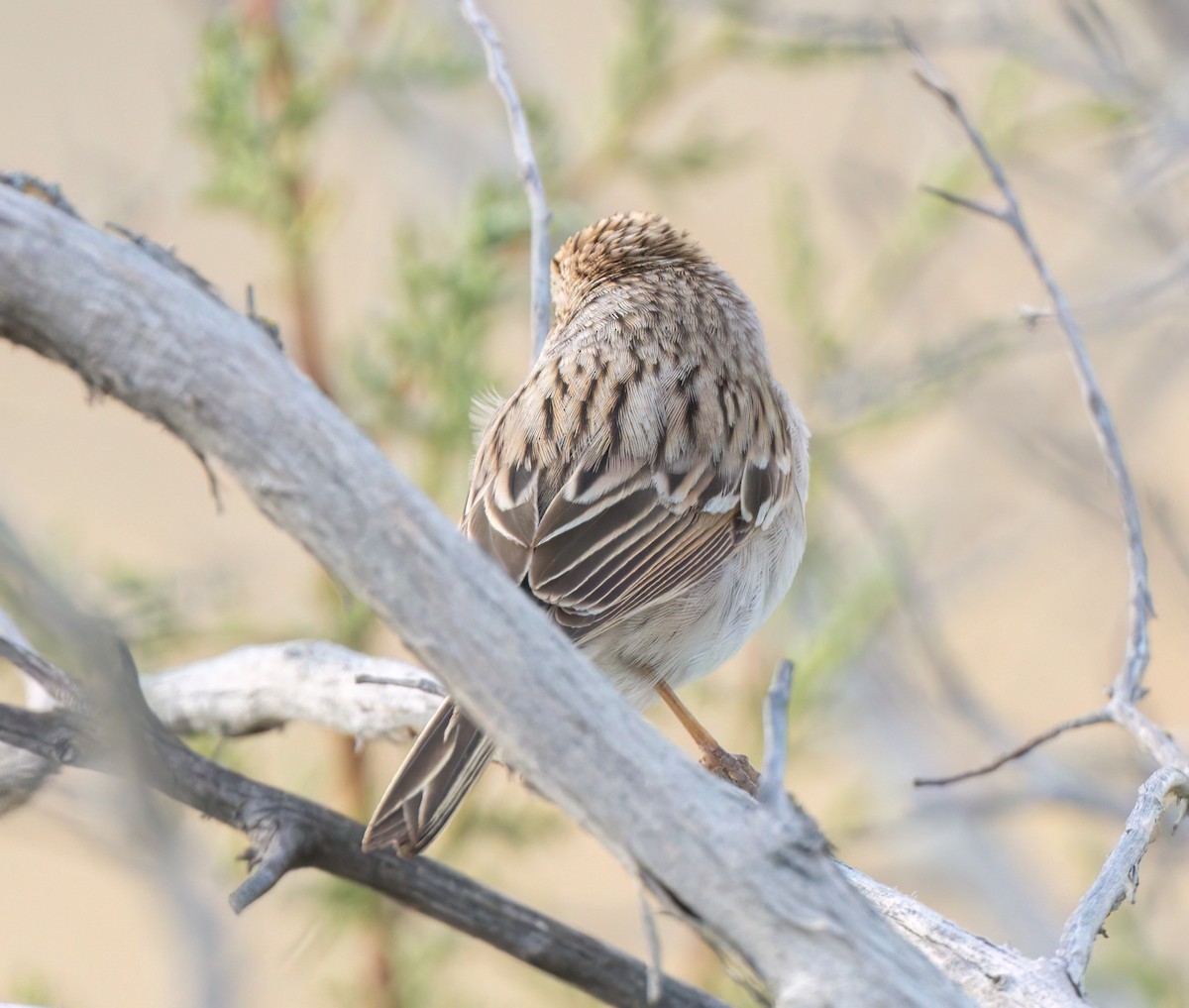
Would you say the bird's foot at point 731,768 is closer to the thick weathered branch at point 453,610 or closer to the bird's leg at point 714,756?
the bird's leg at point 714,756

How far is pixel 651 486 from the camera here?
3465 mm

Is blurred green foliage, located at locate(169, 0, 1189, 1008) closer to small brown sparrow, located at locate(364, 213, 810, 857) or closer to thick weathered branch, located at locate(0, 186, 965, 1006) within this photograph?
small brown sparrow, located at locate(364, 213, 810, 857)

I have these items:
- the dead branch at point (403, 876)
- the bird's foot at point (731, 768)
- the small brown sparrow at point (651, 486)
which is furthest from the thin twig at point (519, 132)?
the dead branch at point (403, 876)

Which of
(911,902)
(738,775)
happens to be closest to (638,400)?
(738,775)

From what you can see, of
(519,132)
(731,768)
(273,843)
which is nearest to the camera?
(273,843)

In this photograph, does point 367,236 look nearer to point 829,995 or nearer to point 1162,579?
point 1162,579

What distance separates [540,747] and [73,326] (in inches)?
29.8

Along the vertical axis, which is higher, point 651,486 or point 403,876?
point 651,486

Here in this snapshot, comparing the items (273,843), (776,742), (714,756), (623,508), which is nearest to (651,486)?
(623,508)

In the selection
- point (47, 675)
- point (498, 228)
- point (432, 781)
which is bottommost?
point (432, 781)

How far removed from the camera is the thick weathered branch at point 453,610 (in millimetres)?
1579

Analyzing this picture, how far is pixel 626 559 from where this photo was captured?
327cm

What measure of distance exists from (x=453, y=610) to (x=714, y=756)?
2.12 metres

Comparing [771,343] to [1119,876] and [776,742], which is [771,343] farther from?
[776,742]
